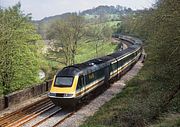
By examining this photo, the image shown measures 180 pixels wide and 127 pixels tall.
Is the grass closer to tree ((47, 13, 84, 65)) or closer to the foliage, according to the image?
the foliage

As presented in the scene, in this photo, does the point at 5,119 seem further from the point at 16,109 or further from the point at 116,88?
the point at 116,88

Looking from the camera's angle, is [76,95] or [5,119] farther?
[76,95]

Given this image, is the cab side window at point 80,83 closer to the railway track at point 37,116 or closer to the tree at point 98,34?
the railway track at point 37,116

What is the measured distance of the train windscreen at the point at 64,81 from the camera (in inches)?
838

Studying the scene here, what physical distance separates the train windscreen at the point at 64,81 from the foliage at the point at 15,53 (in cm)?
994

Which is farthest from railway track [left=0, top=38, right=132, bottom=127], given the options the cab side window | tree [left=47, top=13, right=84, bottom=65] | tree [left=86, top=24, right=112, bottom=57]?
tree [left=86, top=24, right=112, bottom=57]

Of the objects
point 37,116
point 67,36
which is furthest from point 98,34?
point 37,116

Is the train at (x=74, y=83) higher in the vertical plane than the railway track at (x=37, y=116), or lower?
higher

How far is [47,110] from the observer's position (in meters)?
21.8

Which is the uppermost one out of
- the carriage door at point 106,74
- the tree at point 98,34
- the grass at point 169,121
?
the grass at point 169,121

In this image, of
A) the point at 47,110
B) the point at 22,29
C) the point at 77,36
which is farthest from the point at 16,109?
the point at 77,36

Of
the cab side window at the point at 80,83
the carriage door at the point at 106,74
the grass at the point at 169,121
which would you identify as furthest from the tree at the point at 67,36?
the grass at the point at 169,121

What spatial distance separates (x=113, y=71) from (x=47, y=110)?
1143cm

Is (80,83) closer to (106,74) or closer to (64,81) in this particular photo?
(64,81)
